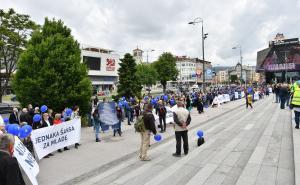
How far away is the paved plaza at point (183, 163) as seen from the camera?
22.7 feet

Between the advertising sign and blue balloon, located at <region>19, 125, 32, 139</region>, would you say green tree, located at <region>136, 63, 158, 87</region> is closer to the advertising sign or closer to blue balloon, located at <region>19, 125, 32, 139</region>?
the advertising sign

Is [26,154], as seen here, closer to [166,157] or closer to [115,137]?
[166,157]

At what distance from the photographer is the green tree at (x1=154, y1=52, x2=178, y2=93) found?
6931 cm

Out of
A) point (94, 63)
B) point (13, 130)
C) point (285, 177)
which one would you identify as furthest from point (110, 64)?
point (285, 177)

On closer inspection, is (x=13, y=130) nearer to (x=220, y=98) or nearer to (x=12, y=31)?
(x=12, y=31)

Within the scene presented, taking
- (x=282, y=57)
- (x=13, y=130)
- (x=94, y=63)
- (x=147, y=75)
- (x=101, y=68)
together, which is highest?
(x=282, y=57)

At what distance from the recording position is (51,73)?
49.3 feet

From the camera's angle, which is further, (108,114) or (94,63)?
(94,63)

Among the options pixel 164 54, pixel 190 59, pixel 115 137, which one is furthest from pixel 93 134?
pixel 190 59

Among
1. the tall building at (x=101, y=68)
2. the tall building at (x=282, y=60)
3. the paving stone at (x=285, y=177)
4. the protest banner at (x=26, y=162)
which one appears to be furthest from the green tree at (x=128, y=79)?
the tall building at (x=282, y=60)

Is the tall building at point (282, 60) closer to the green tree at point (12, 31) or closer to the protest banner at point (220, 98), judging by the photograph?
the protest banner at point (220, 98)

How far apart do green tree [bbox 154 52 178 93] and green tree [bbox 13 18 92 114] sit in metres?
53.0

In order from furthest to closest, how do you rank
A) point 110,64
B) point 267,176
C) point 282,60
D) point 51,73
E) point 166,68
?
1. point 282,60
2. point 110,64
3. point 166,68
4. point 51,73
5. point 267,176

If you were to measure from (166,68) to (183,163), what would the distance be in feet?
202
